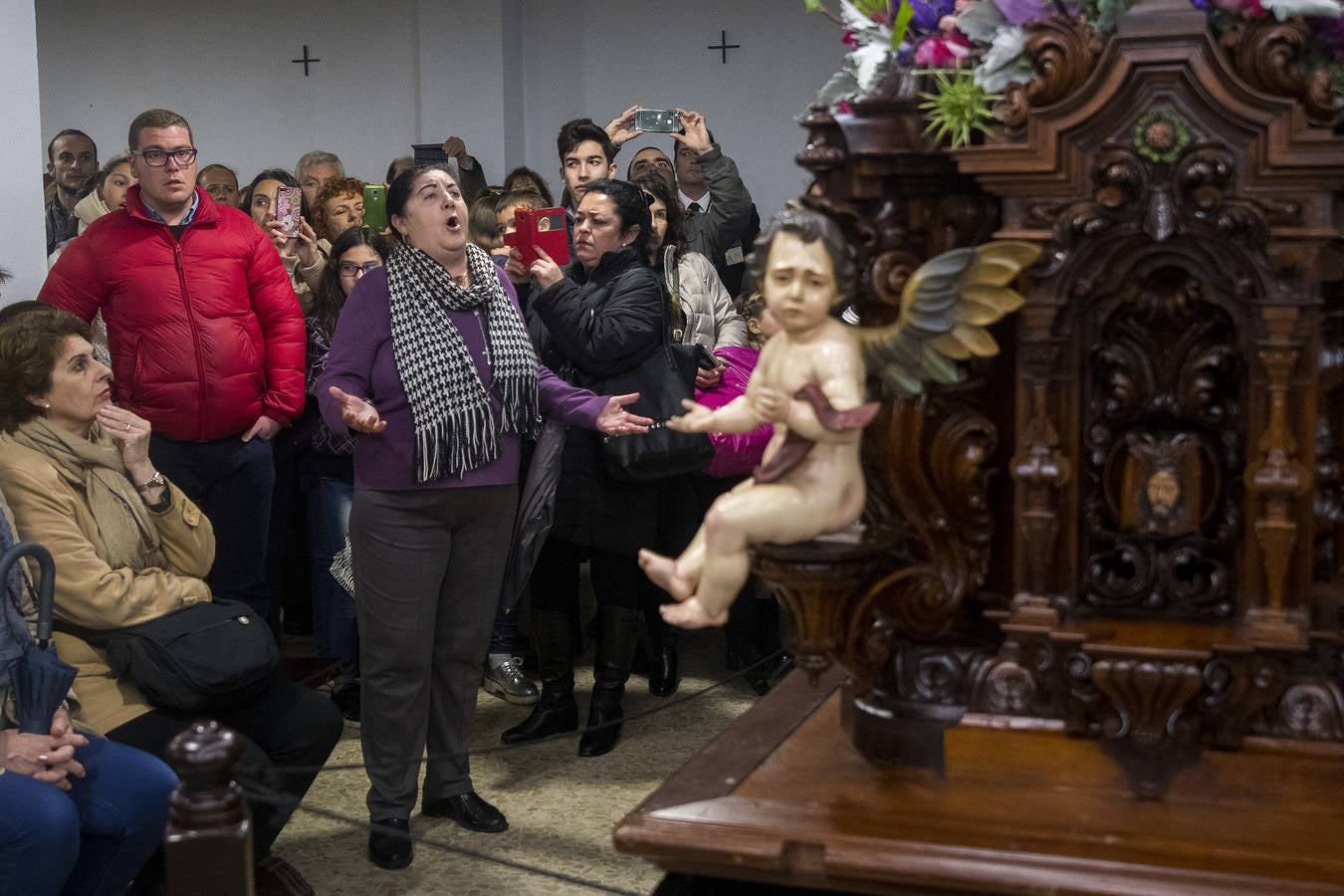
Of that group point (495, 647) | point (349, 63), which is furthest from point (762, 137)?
point (495, 647)

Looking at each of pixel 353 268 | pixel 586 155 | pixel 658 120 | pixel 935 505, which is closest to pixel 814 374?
pixel 935 505

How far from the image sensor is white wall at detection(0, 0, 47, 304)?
15.1ft

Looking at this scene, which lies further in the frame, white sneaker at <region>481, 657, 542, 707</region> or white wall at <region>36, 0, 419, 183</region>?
white wall at <region>36, 0, 419, 183</region>

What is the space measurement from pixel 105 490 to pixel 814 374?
2.12 metres

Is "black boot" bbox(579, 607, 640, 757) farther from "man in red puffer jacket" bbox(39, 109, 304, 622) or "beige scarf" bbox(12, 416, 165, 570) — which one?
"beige scarf" bbox(12, 416, 165, 570)

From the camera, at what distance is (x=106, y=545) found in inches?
144

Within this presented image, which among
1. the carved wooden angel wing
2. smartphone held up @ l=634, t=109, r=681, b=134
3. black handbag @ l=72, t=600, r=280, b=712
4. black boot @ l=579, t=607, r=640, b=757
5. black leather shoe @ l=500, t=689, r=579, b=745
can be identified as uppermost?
smartphone held up @ l=634, t=109, r=681, b=134

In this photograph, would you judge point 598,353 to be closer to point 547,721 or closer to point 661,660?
point 547,721

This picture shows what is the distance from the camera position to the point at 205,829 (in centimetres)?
235

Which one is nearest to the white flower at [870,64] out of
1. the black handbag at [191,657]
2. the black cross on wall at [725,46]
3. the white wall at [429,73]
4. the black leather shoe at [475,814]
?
the black handbag at [191,657]

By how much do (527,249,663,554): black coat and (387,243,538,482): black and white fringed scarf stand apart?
1.99ft

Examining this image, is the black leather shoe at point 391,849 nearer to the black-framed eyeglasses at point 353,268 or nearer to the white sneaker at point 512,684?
the white sneaker at point 512,684

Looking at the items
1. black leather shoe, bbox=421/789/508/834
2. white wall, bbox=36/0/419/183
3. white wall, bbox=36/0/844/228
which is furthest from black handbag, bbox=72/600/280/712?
white wall, bbox=36/0/419/183

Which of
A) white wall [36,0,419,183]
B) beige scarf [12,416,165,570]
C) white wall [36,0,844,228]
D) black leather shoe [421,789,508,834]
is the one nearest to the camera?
beige scarf [12,416,165,570]
